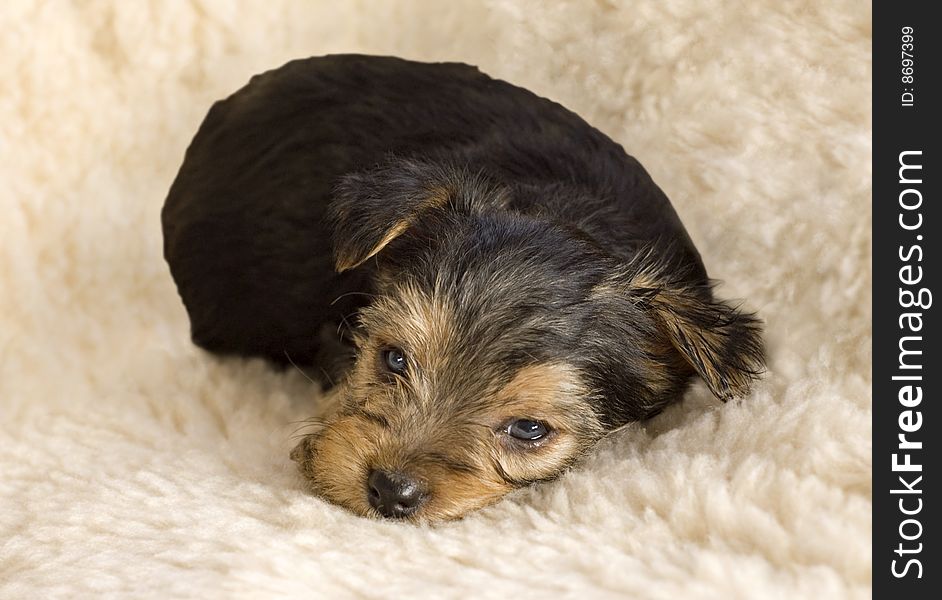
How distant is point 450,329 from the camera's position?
263 cm

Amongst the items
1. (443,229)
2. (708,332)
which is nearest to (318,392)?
(443,229)

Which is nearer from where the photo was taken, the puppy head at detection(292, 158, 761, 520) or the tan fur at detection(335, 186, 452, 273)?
the puppy head at detection(292, 158, 761, 520)

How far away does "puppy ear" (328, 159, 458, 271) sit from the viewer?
2686 millimetres

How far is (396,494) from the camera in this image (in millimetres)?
2441

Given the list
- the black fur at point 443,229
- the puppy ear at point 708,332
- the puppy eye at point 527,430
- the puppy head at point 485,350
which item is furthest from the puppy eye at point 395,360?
the puppy ear at point 708,332

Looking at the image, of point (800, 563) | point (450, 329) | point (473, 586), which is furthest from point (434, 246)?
point (800, 563)

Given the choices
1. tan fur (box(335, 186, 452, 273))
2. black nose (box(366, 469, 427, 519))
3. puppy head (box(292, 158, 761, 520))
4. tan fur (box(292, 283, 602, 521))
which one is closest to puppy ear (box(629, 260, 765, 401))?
puppy head (box(292, 158, 761, 520))

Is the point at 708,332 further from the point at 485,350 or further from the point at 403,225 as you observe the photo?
the point at 403,225

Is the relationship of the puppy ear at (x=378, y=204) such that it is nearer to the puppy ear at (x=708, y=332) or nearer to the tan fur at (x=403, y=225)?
the tan fur at (x=403, y=225)

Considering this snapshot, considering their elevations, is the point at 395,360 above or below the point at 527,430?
above

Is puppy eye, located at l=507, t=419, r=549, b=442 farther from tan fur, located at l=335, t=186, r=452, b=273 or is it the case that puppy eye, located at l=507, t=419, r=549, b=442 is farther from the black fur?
tan fur, located at l=335, t=186, r=452, b=273

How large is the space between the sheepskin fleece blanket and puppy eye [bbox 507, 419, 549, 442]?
14cm

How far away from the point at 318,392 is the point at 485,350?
903 millimetres
